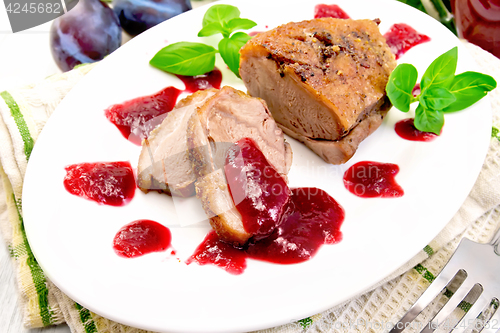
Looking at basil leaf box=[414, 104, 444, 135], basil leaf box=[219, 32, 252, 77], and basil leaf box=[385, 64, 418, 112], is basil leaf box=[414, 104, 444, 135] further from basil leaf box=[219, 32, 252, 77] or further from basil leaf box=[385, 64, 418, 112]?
basil leaf box=[219, 32, 252, 77]

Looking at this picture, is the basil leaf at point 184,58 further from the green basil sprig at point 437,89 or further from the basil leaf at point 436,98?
the basil leaf at point 436,98

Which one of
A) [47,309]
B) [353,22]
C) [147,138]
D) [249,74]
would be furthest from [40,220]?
[353,22]

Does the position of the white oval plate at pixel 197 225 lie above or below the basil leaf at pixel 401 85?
below

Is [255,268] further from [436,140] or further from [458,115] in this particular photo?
[458,115]

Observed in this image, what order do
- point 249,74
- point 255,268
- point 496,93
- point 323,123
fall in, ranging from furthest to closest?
point 496,93
point 249,74
point 323,123
point 255,268

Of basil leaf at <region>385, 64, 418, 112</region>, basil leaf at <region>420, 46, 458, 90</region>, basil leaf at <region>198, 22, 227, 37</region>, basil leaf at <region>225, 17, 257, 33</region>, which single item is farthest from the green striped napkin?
basil leaf at <region>225, 17, 257, 33</region>

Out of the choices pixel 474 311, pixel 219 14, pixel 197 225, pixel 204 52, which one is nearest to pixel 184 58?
pixel 204 52

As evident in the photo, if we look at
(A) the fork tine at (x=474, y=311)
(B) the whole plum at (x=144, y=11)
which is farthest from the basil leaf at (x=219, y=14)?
(A) the fork tine at (x=474, y=311)

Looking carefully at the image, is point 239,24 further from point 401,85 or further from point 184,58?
point 401,85
